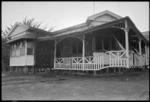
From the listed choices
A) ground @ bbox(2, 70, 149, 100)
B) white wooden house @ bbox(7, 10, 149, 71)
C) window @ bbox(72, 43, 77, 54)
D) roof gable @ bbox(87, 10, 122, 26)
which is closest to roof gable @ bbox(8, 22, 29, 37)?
white wooden house @ bbox(7, 10, 149, 71)

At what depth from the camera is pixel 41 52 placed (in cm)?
1509

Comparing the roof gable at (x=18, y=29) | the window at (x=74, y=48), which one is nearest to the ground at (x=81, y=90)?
the window at (x=74, y=48)

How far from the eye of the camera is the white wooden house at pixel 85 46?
34.5ft

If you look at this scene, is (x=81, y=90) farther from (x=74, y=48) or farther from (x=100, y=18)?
(x=100, y=18)

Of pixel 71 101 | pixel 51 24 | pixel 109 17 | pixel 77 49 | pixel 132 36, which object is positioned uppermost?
pixel 51 24

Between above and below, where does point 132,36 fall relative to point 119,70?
above

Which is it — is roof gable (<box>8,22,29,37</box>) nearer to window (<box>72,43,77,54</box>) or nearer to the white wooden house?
the white wooden house

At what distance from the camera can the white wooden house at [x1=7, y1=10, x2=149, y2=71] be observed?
414 inches

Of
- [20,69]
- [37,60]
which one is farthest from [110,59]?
[20,69]

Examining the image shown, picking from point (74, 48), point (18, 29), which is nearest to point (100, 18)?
point (74, 48)

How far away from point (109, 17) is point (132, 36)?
3822mm

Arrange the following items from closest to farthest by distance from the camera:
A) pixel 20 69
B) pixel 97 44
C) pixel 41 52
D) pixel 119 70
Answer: pixel 119 70, pixel 97 44, pixel 41 52, pixel 20 69

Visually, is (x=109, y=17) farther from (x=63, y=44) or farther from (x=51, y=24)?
(x=51, y=24)

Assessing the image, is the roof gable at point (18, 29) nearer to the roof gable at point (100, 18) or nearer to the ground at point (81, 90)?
the roof gable at point (100, 18)
